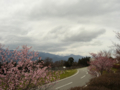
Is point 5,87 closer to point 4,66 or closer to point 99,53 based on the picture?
point 4,66

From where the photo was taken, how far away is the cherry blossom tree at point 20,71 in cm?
407

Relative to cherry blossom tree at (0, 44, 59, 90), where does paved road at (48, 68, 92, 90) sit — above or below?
below

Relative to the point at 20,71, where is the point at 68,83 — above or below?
below

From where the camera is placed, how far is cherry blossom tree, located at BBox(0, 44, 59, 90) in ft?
13.3

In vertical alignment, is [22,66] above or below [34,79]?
above

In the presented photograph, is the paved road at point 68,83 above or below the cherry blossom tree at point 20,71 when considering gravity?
below

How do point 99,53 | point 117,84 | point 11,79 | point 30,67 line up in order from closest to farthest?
point 11,79, point 30,67, point 117,84, point 99,53

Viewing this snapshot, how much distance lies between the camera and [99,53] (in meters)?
15.8

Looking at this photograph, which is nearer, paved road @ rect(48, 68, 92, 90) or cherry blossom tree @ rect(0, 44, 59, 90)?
cherry blossom tree @ rect(0, 44, 59, 90)

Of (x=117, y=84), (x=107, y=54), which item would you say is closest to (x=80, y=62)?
(x=107, y=54)

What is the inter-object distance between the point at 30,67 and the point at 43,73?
0.73m

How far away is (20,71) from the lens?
443 centimetres

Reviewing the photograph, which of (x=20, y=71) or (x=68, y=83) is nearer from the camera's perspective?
(x=20, y=71)

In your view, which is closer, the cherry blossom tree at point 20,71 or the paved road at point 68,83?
the cherry blossom tree at point 20,71
